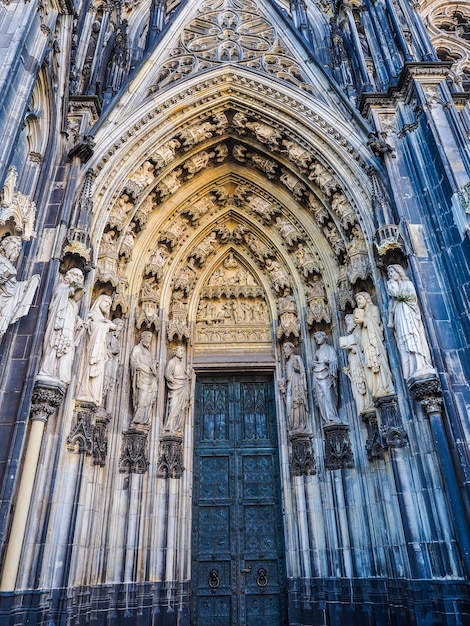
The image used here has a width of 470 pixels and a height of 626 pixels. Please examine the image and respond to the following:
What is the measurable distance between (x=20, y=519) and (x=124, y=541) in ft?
7.41

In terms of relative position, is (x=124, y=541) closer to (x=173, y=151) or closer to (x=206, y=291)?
(x=206, y=291)

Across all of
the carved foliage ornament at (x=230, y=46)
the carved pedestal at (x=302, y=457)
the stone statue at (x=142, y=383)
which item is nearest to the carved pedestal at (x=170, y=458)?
the stone statue at (x=142, y=383)

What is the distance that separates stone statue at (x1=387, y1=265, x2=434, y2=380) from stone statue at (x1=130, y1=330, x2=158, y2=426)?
3.91 metres

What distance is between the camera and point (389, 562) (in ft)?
20.6

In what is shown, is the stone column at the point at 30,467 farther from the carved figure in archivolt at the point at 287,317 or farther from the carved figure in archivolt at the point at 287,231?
the carved figure in archivolt at the point at 287,231

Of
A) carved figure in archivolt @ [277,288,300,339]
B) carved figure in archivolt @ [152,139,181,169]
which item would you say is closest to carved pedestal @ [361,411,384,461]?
carved figure in archivolt @ [277,288,300,339]

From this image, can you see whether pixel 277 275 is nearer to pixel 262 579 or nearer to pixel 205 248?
pixel 205 248

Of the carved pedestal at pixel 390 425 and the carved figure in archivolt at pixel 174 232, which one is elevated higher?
the carved figure in archivolt at pixel 174 232

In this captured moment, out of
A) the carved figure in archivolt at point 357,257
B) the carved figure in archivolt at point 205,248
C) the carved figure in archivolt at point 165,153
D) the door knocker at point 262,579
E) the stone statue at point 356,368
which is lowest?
the door knocker at point 262,579

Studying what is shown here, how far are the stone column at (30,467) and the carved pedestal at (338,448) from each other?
4.12m

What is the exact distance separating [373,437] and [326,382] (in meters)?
1.33

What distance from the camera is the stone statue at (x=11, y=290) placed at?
17.7 feet

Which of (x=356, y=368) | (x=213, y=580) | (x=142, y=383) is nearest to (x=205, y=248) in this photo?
(x=142, y=383)

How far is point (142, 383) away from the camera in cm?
773
